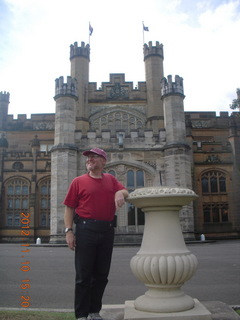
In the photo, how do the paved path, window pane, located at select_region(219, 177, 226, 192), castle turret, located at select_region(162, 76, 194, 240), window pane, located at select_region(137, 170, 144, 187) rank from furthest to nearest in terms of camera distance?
window pane, located at select_region(219, 177, 226, 192)
window pane, located at select_region(137, 170, 144, 187)
castle turret, located at select_region(162, 76, 194, 240)
the paved path

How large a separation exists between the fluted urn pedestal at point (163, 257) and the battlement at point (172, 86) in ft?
60.8

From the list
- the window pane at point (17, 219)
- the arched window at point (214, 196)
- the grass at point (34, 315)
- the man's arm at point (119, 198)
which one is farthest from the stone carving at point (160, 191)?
the window pane at point (17, 219)

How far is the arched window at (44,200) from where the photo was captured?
85.3 feet

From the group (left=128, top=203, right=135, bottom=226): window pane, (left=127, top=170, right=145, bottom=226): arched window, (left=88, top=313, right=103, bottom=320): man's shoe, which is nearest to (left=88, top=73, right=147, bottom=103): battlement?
(left=127, top=170, right=145, bottom=226): arched window

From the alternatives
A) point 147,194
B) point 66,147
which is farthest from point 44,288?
point 66,147

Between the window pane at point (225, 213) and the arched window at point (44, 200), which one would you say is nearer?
the window pane at point (225, 213)

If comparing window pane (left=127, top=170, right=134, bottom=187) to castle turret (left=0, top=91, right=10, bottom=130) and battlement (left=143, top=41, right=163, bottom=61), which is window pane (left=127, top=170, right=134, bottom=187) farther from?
castle turret (left=0, top=91, right=10, bottom=130)

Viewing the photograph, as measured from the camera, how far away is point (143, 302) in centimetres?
353

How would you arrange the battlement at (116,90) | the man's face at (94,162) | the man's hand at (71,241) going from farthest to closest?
the battlement at (116,90), the man's face at (94,162), the man's hand at (71,241)

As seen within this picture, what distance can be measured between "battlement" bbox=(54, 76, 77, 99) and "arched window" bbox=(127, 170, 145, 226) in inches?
242

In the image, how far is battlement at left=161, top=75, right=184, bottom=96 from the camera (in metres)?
21.5

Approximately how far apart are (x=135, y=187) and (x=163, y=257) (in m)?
16.6

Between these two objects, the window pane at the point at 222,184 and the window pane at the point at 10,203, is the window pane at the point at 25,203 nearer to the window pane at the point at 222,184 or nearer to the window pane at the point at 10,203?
the window pane at the point at 10,203

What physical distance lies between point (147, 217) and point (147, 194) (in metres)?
0.36
